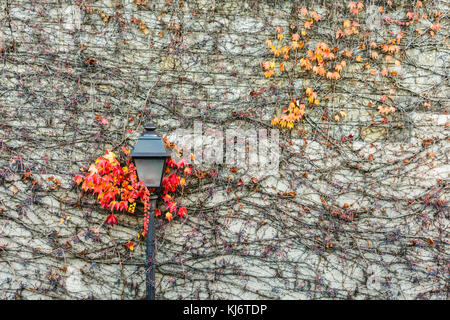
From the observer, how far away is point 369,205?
3.78 metres

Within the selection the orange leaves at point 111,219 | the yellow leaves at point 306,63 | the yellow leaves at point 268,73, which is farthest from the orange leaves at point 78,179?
the yellow leaves at point 306,63

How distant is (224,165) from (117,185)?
100 cm

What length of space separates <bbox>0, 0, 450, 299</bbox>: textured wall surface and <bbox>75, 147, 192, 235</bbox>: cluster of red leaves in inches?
4.8

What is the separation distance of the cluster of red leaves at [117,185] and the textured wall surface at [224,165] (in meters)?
0.12

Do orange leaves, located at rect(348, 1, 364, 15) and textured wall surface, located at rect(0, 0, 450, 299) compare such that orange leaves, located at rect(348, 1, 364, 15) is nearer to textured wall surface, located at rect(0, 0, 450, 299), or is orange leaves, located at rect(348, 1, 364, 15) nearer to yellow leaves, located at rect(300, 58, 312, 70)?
textured wall surface, located at rect(0, 0, 450, 299)

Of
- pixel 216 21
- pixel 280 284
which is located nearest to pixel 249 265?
pixel 280 284

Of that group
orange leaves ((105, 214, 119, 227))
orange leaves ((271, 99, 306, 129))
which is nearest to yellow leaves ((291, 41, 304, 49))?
orange leaves ((271, 99, 306, 129))

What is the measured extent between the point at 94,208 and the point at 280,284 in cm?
186

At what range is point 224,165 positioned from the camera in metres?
3.74

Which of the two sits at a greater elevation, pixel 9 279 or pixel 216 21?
pixel 216 21

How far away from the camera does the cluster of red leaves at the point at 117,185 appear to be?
348 cm

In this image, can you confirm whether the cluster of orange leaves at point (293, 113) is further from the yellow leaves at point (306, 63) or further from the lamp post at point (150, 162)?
the lamp post at point (150, 162)
